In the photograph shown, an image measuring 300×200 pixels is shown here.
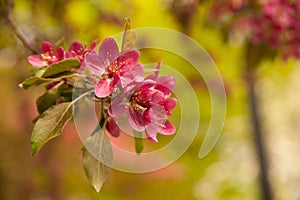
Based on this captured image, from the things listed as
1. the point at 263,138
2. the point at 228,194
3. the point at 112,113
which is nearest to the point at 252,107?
the point at 263,138

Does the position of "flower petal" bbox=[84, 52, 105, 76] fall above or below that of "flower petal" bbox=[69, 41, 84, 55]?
below

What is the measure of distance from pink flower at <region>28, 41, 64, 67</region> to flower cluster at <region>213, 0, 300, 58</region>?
87 cm

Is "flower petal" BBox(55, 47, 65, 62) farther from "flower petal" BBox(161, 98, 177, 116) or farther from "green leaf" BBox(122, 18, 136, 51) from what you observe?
"flower petal" BBox(161, 98, 177, 116)

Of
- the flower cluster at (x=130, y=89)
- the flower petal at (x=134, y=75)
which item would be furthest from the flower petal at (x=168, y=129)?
the flower petal at (x=134, y=75)

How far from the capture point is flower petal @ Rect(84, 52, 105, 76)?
1033 mm

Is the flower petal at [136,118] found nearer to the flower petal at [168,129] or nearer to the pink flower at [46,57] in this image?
the flower petal at [168,129]

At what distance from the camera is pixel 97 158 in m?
1.07

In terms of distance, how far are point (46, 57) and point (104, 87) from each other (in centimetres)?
25

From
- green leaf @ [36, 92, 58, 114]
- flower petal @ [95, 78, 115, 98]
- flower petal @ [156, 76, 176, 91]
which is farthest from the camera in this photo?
green leaf @ [36, 92, 58, 114]

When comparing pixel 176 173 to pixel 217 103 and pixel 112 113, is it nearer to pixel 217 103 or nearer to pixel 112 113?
pixel 217 103

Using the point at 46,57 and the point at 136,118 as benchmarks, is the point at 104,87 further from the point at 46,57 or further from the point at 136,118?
the point at 46,57

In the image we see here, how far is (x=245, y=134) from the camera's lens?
6.91 m

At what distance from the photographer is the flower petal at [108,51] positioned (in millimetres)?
1035

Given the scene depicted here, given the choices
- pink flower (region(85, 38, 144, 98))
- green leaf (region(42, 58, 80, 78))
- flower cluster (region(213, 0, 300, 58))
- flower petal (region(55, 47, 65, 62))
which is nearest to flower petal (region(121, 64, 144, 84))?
pink flower (region(85, 38, 144, 98))
